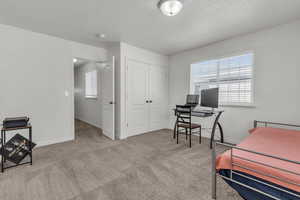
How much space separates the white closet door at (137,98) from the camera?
11.9 feet

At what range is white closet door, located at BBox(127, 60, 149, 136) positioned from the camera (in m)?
3.64

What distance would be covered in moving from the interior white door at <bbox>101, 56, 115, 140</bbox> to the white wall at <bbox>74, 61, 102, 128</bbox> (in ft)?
3.33

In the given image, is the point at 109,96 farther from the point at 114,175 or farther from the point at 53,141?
the point at 114,175

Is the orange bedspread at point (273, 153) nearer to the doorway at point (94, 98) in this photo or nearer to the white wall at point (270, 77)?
the white wall at point (270, 77)

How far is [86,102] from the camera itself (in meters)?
5.32

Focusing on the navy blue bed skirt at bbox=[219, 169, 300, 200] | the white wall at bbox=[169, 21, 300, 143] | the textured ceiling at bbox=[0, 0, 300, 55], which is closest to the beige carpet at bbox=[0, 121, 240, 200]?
the navy blue bed skirt at bbox=[219, 169, 300, 200]

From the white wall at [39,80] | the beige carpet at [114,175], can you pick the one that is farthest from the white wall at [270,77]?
the white wall at [39,80]

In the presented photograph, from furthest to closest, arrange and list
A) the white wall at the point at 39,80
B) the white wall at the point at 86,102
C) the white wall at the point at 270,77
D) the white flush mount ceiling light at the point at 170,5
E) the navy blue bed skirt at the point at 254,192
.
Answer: the white wall at the point at 86,102
the white wall at the point at 39,80
the white wall at the point at 270,77
the white flush mount ceiling light at the point at 170,5
the navy blue bed skirt at the point at 254,192

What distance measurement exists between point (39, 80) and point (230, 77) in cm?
423

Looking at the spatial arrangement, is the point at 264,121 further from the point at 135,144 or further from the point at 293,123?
the point at 135,144

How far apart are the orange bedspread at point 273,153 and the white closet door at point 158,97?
2.70m

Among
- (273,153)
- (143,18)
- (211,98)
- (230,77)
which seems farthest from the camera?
(230,77)

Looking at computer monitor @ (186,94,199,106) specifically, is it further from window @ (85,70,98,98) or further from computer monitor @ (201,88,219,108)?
window @ (85,70,98,98)

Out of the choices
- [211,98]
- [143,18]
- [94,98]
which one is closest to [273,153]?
[211,98]
